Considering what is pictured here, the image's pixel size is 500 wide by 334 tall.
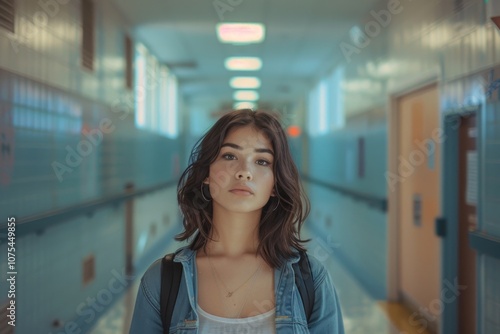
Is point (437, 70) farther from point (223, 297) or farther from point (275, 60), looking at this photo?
point (275, 60)

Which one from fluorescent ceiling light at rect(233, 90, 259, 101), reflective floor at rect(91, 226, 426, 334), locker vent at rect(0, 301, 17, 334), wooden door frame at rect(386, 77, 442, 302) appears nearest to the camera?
locker vent at rect(0, 301, 17, 334)

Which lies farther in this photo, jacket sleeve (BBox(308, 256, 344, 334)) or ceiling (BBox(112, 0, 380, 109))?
ceiling (BBox(112, 0, 380, 109))

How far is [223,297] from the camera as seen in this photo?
138 centimetres

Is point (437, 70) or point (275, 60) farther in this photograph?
point (275, 60)

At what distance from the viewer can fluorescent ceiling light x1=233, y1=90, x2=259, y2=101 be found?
542 inches

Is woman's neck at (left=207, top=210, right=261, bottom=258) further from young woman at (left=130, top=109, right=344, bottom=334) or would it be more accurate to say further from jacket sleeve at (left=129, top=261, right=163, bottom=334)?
jacket sleeve at (left=129, top=261, right=163, bottom=334)

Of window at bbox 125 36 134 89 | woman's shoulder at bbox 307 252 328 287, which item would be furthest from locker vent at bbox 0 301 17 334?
window at bbox 125 36 134 89

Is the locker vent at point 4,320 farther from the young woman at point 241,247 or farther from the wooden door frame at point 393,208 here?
the wooden door frame at point 393,208

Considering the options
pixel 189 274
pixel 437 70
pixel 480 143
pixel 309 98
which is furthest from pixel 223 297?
pixel 309 98

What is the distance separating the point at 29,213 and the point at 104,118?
7.34 ft

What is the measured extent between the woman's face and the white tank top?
269 millimetres

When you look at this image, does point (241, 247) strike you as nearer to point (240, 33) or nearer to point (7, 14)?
point (7, 14)

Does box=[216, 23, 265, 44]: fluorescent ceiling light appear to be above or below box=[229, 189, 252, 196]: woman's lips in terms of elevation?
above

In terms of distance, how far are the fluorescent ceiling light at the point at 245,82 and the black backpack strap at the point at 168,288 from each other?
1010 centimetres
